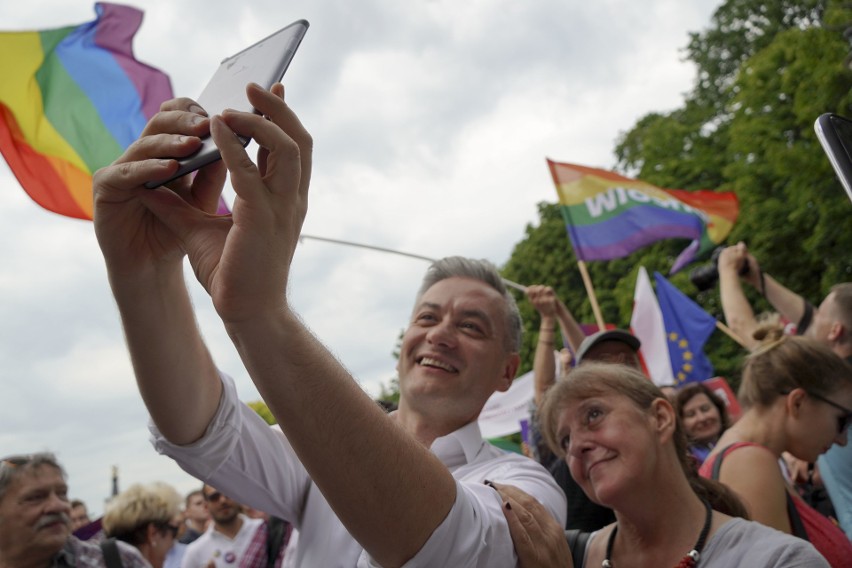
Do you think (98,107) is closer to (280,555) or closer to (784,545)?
(280,555)

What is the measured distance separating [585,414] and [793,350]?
1.16 metres

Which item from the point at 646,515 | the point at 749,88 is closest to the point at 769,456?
the point at 646,515

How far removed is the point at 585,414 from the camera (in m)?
2.51

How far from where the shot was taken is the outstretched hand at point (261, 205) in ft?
4.28

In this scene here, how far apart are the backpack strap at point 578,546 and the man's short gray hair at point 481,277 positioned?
60 centimetres

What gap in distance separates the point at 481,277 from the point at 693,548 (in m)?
1.02

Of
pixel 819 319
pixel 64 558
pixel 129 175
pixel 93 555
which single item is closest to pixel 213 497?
pixel 93 555

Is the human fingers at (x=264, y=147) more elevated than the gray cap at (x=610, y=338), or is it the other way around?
the human fingers at (x=264, y=147)

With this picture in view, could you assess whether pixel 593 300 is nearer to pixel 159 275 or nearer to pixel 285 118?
pixel 159 275

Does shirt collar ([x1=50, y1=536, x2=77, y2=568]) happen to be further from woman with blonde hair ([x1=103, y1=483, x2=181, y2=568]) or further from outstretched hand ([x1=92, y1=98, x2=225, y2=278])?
outstretched hand ([x1=92, y1=98, x2=225, y2=278])

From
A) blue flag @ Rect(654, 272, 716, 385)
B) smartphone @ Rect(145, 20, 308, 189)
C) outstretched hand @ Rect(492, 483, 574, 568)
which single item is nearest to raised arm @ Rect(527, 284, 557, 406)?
outstretched hand @ Rect(492, 483, 574, 568)

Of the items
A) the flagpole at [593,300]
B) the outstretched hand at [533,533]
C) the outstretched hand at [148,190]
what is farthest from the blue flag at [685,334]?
the outstretched hand at [148,190]

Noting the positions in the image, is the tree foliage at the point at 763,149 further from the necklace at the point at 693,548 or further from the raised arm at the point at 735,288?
the necklace at the point at 693,548

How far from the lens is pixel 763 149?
1758cm
